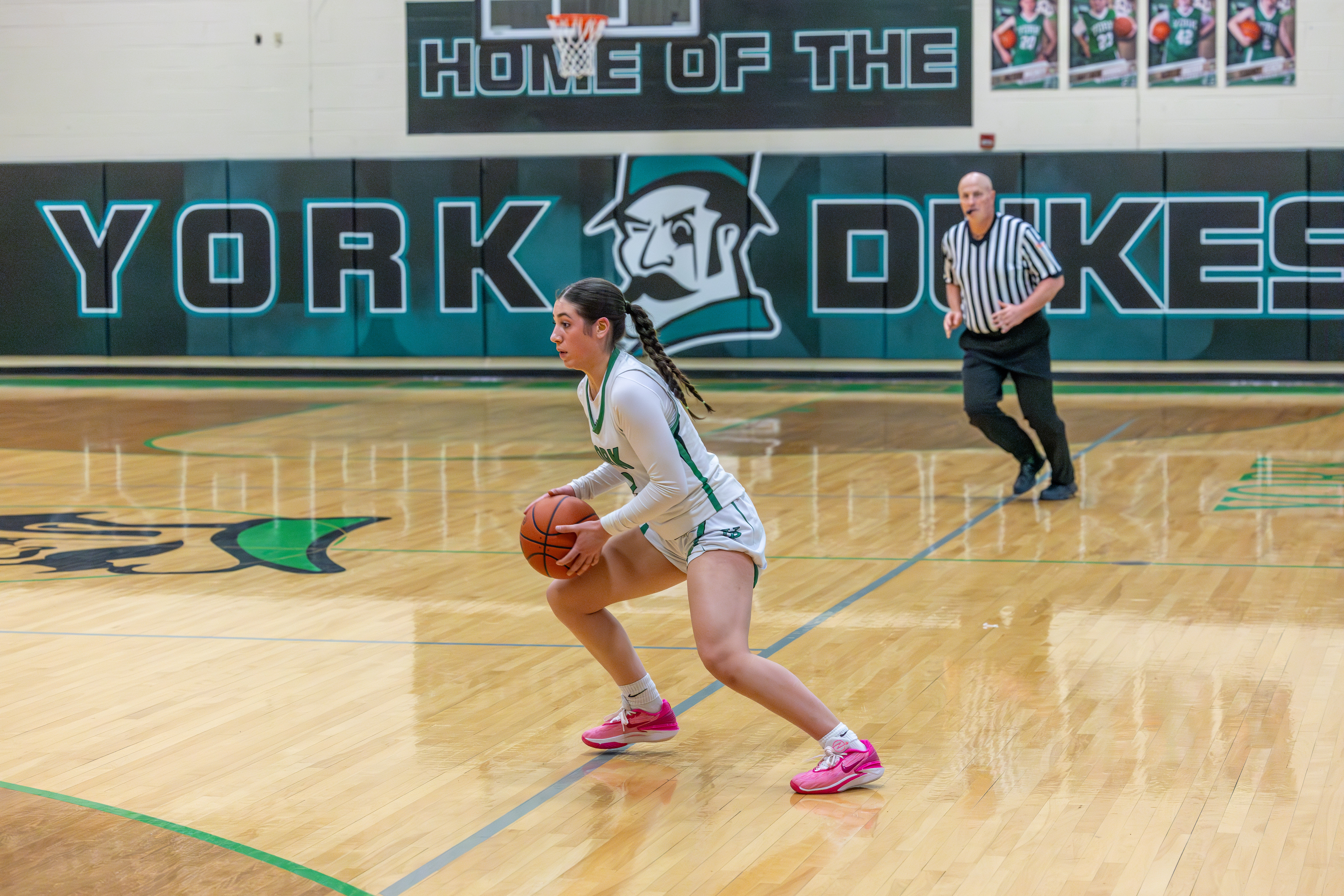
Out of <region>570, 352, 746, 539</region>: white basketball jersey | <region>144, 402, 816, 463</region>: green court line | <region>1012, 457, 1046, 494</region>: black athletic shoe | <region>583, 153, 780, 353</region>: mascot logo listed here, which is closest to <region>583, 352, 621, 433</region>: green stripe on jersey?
<region>570, 352, 746, 539</region>: white basketball jersey

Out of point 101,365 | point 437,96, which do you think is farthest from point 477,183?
point 101,365

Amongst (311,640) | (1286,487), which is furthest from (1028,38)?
(311,640)

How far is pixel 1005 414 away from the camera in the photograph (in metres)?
9.11

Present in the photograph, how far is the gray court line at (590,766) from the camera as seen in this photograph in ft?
12.1

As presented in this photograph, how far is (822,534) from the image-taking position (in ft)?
27.4

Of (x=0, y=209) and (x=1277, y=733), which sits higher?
(x=0, y=209)

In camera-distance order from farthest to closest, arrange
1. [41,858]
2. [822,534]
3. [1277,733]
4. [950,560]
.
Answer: [822,534] < [950,560] < [1277,733] < [41,858]

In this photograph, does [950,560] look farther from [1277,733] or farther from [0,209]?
[0,209]

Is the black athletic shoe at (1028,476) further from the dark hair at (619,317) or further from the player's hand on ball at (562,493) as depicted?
the player's hand on ball at (562,493)

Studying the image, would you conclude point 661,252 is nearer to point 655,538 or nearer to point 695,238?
point 695,238

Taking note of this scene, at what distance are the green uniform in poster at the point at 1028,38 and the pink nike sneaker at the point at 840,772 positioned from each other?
14415 mm

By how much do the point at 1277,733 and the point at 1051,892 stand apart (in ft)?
4.99

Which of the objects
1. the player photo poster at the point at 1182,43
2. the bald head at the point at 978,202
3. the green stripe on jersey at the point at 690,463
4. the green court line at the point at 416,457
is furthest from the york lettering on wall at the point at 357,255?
the green stripe on jersey at the point at 690,463

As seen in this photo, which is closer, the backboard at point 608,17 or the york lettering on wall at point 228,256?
the backboard at point 608,17
